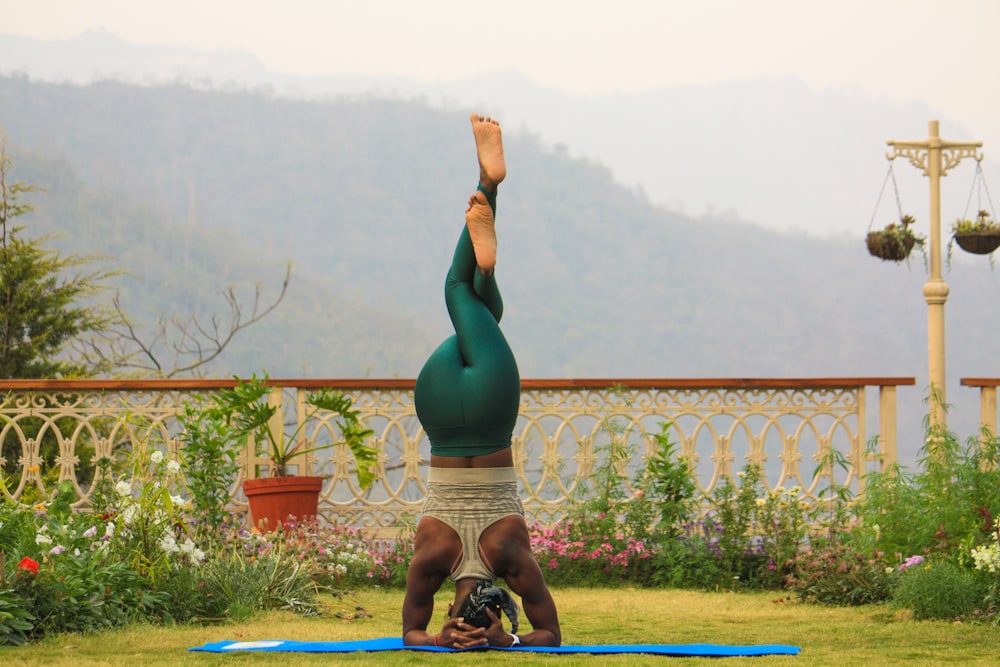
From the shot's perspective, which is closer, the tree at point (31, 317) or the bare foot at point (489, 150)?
the bare foot at point (489, 150)

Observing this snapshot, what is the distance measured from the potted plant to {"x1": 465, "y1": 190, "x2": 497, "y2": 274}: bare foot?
3.18m

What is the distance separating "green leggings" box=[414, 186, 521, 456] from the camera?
4.75 m

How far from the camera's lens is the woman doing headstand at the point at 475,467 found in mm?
4746

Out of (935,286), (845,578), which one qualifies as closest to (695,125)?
(935,286)

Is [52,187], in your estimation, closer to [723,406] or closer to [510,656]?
[723,406]

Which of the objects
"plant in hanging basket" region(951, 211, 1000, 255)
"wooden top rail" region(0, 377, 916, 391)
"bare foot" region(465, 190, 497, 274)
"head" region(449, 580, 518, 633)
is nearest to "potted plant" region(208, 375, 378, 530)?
"wooden top rail" region(0, 377, 916, 391)

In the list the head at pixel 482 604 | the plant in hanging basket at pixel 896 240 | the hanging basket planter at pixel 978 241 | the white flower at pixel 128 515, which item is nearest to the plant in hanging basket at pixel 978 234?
the hanging basket planter at pixel 978 241

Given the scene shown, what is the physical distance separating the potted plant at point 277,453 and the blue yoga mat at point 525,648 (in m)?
2.60

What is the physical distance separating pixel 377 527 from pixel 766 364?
82.5ft

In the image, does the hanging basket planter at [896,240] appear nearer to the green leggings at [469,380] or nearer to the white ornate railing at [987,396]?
the white ornate railing at [987,396]

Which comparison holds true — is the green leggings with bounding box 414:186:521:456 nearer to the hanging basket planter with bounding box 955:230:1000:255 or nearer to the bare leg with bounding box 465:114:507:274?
the bare leg with bounding box 465:114:507:274

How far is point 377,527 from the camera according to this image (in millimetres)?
8430

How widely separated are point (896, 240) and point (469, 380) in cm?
799

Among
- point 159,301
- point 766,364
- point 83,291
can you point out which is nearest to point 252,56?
point 159,301
